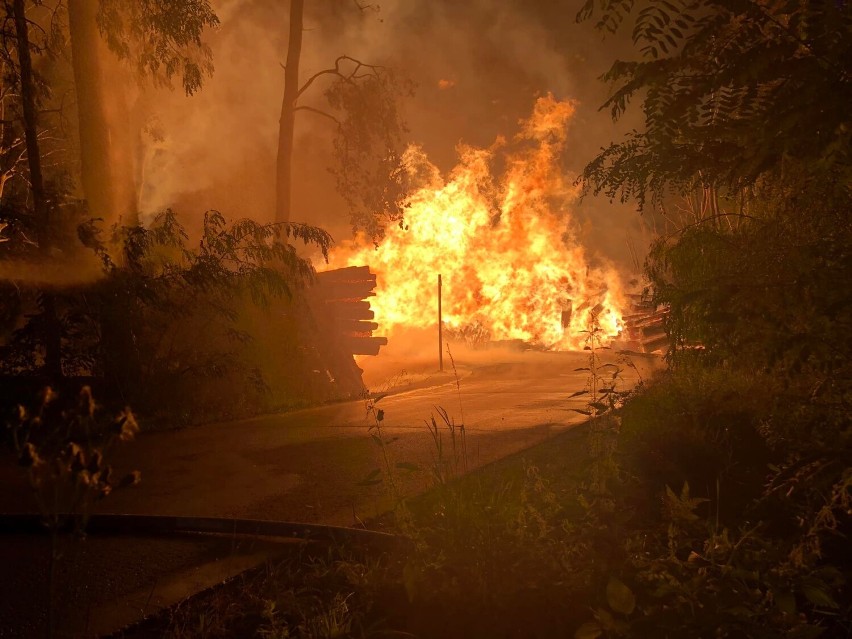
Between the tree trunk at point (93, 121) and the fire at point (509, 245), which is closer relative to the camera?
the tree trunk at point (93, 121)

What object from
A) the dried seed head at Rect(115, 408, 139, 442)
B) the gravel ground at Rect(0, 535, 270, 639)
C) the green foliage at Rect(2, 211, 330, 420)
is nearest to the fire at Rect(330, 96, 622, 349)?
the green foliage at Rect(2, 211, 330, 420)

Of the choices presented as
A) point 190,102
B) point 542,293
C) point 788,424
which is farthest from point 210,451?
point 542,293

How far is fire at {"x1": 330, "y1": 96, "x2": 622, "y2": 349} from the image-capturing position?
3011cm

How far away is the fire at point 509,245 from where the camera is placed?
1185 inches

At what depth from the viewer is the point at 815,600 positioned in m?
2.50

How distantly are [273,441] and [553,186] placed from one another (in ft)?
86.7

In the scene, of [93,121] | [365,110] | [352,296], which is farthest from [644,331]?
[93,121]

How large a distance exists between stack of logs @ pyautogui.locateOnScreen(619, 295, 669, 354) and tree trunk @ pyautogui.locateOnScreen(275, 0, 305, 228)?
14150mm

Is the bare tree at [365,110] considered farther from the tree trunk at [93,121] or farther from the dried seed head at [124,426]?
the dried seed head at [124,426]

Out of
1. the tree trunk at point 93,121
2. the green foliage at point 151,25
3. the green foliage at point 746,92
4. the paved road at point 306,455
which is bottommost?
the paved road at point 306,455

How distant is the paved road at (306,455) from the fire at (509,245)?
18078 mm

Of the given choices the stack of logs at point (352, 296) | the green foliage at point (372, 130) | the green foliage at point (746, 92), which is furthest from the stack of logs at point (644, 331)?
the green foliage at point (746, 92)

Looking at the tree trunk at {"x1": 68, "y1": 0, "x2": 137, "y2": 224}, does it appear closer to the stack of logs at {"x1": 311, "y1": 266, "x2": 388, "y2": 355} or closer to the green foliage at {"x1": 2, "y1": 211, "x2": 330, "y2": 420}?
the green foliage at {"x1": 2, "y1": 211, "x2": 330, "y2": 420}

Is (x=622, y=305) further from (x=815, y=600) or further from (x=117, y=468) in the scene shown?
(x=815, y=600)
